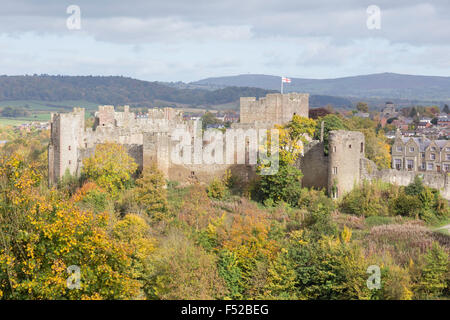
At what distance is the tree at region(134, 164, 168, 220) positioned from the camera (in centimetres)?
3047

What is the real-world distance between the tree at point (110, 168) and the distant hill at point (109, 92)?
11552 cm

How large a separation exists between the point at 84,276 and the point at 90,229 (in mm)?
1577

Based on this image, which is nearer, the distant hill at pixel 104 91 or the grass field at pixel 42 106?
the grass field at pixel 42 106

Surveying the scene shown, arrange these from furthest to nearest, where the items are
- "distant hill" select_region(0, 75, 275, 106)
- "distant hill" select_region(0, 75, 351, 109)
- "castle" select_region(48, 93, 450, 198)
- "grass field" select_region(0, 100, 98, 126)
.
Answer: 1. "distant hill" select_region(0, 75, 275, 106)
2. "distant hill" select_region(0, 75, 351, 109)
3. "grass field" select_region(0, 100, 98, 126)
4. "castle" select_region(48, 93, 450, 198)

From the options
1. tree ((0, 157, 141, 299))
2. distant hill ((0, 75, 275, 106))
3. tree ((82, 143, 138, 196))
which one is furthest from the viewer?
distant hill ((0, 75, 275, 106))

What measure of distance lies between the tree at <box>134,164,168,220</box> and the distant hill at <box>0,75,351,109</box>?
117623 millimetres

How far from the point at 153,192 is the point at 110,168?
397 cm

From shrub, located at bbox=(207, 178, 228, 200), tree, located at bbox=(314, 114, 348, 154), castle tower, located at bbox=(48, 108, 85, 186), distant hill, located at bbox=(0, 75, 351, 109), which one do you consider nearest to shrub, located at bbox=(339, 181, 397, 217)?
tree, located at bbox=(314, 114, 348, 154)

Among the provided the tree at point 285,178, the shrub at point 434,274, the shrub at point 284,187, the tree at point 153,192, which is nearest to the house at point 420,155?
the tree at point 285,178

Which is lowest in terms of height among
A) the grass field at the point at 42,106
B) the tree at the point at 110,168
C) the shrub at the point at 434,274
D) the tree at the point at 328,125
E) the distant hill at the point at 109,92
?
the shrub at the point at 434,274

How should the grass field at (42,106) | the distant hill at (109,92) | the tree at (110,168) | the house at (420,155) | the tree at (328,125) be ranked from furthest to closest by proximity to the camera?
the distant hill at (109,92)
the grass field at (42,106)
the house at (420,155)
the tree at (328,125)
the tree at (110,168)

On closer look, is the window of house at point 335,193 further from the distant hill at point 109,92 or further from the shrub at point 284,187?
the distant hill at point 109,92

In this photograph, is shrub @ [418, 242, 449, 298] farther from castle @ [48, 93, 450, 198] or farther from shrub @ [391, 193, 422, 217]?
castle @ [48, 93, 450, 198]

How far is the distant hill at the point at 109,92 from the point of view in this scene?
516 ft
